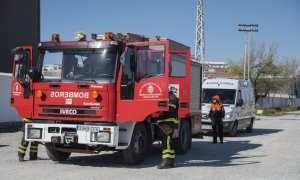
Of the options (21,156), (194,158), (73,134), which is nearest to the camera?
(73,134)

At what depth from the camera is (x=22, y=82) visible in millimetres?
10391

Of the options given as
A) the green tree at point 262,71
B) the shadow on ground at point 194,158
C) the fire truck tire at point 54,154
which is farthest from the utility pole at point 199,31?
the fire truck tire at point 54,154

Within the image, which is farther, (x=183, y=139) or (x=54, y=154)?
(x=183, y=139)

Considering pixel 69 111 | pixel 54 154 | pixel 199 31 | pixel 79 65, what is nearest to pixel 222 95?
pixel 54 154

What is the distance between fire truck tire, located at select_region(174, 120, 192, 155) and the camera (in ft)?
43.2

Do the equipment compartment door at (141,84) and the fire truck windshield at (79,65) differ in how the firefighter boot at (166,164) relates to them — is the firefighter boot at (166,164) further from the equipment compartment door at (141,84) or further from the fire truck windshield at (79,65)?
the fire truck windshield at (79,65)

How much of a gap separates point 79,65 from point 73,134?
153 centimetres

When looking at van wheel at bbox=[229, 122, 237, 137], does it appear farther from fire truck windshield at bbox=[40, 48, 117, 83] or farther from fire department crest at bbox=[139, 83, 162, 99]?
fire truck windshield at bbox=[40, 48, 117, 83]

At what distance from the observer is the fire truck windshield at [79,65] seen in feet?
32.9

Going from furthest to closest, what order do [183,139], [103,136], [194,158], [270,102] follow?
[270,102] → [183,139] → [194,158] → [103,136]

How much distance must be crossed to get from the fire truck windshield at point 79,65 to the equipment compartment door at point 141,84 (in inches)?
12.8

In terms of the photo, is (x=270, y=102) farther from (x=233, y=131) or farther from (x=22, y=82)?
(x=22, y=82)

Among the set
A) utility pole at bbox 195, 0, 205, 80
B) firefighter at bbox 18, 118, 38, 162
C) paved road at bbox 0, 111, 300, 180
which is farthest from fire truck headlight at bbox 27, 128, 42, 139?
utility pole at bbox 195, 0, 205, 80

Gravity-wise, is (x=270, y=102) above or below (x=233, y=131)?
above
